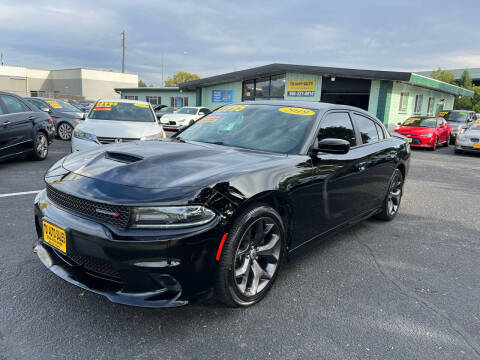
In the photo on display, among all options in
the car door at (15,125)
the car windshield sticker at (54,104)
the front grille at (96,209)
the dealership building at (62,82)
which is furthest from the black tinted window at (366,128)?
the dealership building at (62,82)

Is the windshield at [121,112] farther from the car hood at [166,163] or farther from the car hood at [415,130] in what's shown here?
the car hood at [415,130]

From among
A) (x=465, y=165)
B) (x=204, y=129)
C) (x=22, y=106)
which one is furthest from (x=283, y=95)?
(x=204, y=129)

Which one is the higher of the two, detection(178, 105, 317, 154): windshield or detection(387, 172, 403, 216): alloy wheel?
detection(178, 105, 317, 154): windshield

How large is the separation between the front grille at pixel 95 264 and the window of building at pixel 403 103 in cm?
2203

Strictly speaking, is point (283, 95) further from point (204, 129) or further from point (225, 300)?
point (225, 300)

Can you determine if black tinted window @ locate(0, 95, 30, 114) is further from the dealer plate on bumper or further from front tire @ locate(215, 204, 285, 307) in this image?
front tire @ locate(215, 204, 285, 307)

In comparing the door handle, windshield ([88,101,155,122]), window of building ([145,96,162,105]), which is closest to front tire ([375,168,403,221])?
the door handle

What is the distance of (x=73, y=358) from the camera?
81.1 inches

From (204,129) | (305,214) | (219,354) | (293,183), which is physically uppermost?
(204,129)

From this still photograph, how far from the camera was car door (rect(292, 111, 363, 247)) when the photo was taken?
3100 millimetres

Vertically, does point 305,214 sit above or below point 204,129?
below

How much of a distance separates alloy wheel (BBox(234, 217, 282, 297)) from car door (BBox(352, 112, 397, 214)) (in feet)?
5.13

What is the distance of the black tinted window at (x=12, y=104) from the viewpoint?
289 inches

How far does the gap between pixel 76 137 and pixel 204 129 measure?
14.0ft
